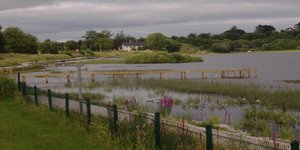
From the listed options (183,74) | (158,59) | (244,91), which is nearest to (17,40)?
(158,59)

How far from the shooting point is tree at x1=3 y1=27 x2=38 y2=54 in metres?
131

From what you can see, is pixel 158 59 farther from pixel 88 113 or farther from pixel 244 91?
pixel 88 113

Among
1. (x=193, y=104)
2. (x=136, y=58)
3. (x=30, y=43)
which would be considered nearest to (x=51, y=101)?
(x=193, y=104)

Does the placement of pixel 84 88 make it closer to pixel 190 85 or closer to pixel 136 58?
pixel 190 85

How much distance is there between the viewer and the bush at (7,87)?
25172 millimetres

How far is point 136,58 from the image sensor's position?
12575cm

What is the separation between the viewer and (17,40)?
132m

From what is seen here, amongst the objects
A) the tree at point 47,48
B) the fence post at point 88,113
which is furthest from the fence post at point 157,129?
the tree at point 47,48

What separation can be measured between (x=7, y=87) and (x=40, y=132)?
1142 centimetres

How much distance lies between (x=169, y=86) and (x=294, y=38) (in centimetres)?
16274

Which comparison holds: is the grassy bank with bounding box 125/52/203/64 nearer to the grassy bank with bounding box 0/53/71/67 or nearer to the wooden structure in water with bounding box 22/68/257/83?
the grassy bank with bounding box 0/53/71/67

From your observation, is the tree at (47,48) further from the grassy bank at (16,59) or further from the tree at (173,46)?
the tree at (173,46)

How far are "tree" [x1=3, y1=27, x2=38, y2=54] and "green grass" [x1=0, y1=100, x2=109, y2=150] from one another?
114142mm

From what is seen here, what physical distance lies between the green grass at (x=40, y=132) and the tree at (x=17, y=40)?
114142 mm
